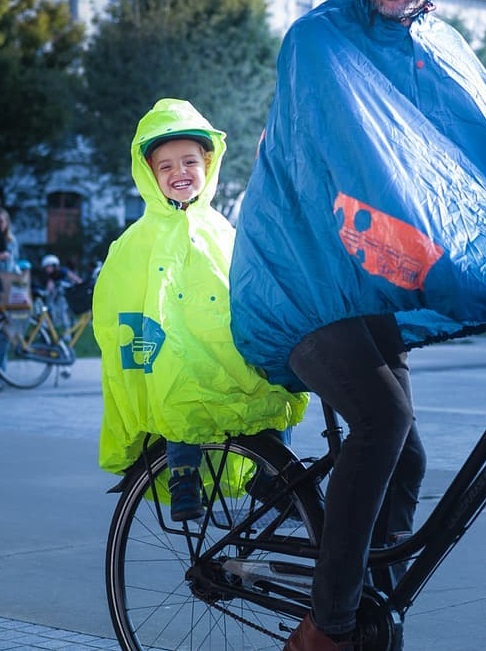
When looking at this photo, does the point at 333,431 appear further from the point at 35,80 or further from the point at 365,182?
the point at 35,80

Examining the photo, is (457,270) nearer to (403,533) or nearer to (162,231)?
(403,533)

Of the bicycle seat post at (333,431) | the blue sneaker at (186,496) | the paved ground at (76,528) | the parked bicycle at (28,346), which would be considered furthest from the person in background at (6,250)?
the bicycle seat post at (333,431)

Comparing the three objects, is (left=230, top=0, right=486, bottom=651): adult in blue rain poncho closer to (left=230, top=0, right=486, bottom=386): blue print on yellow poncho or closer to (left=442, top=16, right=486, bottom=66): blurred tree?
(left=230, top=0, right=486, bottom=386): blue print on yellow poncho

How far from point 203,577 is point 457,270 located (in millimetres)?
1215

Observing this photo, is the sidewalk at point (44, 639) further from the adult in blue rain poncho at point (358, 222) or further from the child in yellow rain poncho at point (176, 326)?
the adult in blue rain poncho at point (358, 222)

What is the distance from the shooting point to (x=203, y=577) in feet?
12.4

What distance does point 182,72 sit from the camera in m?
38.6

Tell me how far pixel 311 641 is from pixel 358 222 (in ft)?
3.28

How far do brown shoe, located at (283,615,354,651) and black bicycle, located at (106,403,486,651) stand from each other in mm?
64

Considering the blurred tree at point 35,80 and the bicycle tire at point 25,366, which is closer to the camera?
the bicycle tire at point 25,366

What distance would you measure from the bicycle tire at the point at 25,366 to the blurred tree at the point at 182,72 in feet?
79.7

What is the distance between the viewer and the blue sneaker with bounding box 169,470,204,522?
3756 mm

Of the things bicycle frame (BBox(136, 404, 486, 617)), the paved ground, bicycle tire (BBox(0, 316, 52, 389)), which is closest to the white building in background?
bicycle tire (BBox(0, 316, 52, 389))

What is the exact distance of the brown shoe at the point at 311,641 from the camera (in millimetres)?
3344
